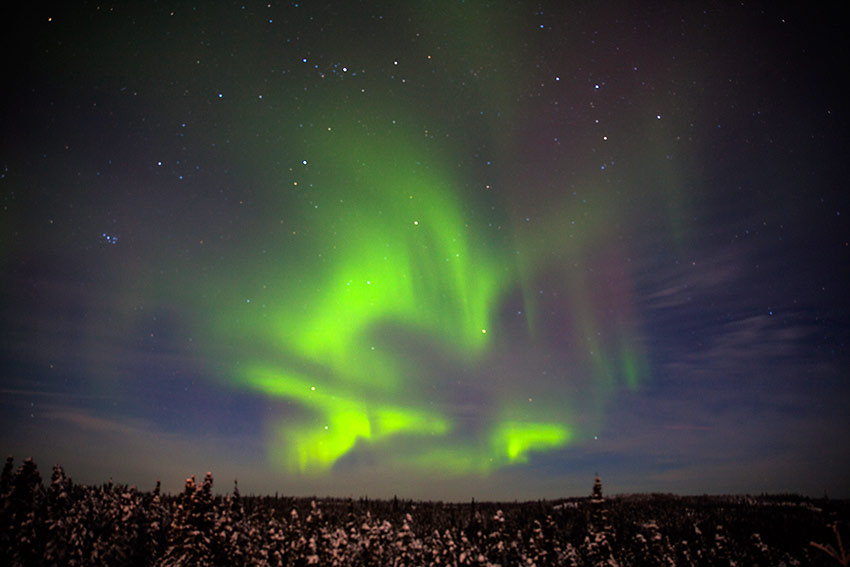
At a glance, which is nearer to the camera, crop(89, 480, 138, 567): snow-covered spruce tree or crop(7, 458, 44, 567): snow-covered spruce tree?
crop(7, 458, 44, 567): snow-covered spruce tree

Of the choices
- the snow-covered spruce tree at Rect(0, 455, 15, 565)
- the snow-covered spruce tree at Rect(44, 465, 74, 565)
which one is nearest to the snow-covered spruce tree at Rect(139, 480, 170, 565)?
the snow-covered spruce tree at Rect(44, 465, 74, 565)

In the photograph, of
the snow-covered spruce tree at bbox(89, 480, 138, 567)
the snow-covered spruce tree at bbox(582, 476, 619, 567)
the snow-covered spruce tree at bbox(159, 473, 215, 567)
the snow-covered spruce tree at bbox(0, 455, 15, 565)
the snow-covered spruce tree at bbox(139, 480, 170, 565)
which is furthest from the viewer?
the snow-covered spruce tree at bbox(139, 480, 170, 565)

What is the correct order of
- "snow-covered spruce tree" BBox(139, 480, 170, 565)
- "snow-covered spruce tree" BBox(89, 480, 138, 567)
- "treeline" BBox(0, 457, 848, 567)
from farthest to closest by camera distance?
"snow-covered spruce tree" BBox(139, 480, 170, 565)
"snow-covered spruce tree" BBox(89, 480, 138, 567)
"treeline" BBox(0, 457, 848, 567)

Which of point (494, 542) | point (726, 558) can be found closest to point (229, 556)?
point (494, 542)

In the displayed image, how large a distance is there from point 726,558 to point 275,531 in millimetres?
69858

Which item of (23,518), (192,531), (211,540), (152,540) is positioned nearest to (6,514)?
(23,518)

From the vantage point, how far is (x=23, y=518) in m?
40.2

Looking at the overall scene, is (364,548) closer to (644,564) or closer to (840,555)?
(644,564)

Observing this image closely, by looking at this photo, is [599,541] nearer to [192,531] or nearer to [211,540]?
[192,531]

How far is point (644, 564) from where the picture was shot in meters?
70.1

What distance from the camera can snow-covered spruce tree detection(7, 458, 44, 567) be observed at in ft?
127

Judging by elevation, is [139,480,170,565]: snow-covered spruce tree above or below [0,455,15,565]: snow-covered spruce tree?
below

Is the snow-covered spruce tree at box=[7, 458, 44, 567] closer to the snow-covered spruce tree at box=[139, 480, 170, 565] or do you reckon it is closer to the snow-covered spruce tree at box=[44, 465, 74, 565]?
the snow-covered spruce tree at box=[44, 465, 74, 565]

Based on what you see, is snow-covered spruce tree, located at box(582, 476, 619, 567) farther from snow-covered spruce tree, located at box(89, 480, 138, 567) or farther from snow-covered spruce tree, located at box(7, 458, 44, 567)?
snow-covered spruce tree, located at box(7, 458, 44, 567)
